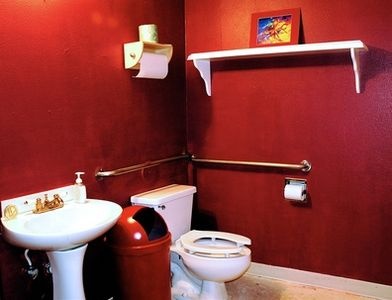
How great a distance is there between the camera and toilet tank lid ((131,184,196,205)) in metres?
2.38

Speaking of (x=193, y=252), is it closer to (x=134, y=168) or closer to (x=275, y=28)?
(x=134, y=168)

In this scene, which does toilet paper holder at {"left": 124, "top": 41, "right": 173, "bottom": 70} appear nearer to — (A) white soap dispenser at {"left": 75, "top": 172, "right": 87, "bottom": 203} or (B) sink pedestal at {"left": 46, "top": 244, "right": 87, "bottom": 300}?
(A) white soap dispenser at {"left": 75, "top": 172, "right": 87, "bottom": 203}

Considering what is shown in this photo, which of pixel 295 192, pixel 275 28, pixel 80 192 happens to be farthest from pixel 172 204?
pixel 275 28

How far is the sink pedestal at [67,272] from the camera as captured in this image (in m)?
1.70

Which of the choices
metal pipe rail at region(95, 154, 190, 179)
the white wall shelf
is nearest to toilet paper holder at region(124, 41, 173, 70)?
the white wall shelf

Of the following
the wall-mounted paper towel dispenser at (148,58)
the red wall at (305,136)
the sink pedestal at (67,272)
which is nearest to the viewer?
the sink pedestal at (67,272)

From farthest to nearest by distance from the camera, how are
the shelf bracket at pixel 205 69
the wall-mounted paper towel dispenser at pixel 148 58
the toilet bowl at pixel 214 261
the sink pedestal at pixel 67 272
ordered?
the shelf bracket at pixel 205 69 → the wall-mounted paper towel dispenser at pixel 148 58 → the toilet bowl at pixel 214 261 → the sink pedestal at pixel 67 272

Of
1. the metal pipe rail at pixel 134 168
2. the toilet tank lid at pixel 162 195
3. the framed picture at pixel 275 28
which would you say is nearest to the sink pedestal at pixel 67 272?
the metal pipe rail at pixel 134 168

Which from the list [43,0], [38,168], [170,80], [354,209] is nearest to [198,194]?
[170,80]

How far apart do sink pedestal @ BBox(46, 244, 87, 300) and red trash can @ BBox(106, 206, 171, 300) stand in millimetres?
303

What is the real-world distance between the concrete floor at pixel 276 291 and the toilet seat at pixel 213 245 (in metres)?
0.39

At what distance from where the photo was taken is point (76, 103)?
206 cm

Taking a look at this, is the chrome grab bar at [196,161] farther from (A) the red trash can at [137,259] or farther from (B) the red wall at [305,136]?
(A) the red trash can at [137,259]

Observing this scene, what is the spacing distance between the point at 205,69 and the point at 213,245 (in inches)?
47.7
